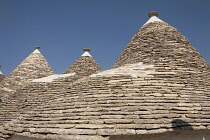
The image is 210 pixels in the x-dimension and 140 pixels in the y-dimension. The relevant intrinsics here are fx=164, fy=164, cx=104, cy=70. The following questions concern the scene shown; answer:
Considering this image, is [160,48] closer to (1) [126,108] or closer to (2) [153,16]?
(2) [153,16]

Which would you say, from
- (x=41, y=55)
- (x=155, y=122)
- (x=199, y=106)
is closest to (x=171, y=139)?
(x=155, y=122)

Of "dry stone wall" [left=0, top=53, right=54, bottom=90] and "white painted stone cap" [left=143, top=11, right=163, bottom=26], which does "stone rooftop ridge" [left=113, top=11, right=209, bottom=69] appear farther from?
"dry stone wall" [left=0, top=53, right=54, bottom=90]

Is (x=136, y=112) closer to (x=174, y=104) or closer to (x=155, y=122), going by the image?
(x=155, y=122)

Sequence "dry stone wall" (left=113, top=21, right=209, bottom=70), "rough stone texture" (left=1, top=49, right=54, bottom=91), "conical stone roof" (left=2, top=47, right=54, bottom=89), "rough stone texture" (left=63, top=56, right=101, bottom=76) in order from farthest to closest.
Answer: "conical stone roof" (left=2, top=47, right=54, bottom=89), "rough stone texture" (left=1, top=49, right=54, bottom=91), "rough stone texture" (left=63, top=56, right=101, bottom=76), "dry stone wall" (left=113, top=21, right=209, bottom=70)

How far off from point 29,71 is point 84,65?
3628mm

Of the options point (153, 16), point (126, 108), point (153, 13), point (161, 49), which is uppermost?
point (153, 13)

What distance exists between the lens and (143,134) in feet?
9.53

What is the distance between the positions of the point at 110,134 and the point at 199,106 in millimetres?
2236

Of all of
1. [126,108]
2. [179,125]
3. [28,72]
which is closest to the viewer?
[179,125]

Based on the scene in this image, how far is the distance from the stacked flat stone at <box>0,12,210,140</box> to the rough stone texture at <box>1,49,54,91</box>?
5.73 metres

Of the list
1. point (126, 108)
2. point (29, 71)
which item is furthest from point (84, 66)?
point (126, 108)

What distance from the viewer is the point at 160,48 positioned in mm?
6230

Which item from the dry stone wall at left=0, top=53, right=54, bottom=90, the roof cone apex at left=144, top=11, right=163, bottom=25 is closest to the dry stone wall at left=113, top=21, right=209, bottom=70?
the roof cone apex at left=144, top=11, right=163, bottom=25

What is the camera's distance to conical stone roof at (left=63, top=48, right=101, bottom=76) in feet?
30.0
